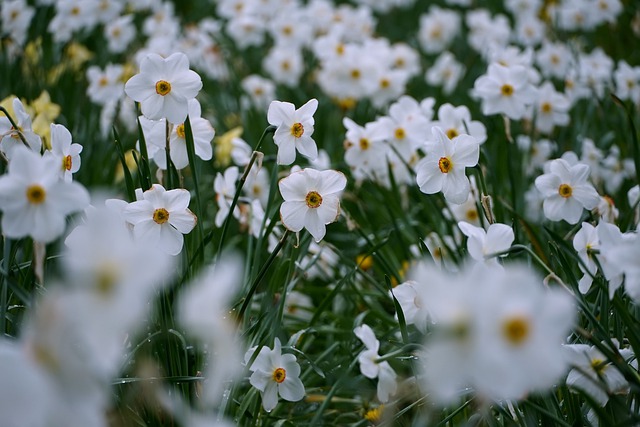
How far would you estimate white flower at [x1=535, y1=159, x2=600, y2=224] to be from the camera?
1.76 m

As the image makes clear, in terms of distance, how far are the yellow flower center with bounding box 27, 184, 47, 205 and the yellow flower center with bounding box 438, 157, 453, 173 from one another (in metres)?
1.03

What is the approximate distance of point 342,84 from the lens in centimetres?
349

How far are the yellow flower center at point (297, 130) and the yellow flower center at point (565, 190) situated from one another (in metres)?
0.75

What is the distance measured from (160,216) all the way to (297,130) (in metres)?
0.42

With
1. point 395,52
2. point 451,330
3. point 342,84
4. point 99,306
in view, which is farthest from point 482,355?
point 395,52

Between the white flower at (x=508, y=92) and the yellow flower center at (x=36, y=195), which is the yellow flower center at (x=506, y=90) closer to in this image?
the white flower at (x=508, y=92)

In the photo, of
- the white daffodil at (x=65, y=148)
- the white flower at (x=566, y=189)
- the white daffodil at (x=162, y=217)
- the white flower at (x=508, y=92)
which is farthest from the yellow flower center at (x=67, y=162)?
the white flower at (x=508, y=92)

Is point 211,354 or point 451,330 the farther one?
point 211,354

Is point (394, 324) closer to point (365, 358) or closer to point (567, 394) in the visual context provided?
point (365, 358)

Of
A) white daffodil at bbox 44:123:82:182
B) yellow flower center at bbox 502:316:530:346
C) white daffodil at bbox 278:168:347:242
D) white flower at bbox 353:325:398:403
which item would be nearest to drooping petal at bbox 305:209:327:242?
white daffodil at bbox 278:168:347:242

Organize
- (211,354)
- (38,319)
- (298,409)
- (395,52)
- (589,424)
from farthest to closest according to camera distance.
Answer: (395,52) < (298,409) < (211,354) < (589,424) < (38,319)

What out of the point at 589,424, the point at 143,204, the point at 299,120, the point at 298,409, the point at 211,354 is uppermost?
the point at 299,120

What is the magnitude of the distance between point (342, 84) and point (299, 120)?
1903 mm

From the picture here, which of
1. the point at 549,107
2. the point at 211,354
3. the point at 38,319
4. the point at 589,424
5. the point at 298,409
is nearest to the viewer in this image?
the point at 38,319
